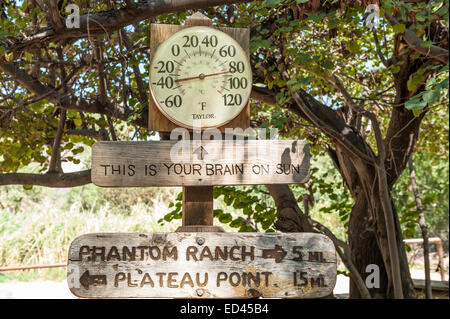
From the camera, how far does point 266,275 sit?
5.87 feet

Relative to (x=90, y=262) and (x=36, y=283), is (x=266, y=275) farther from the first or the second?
(x=36, y=283)

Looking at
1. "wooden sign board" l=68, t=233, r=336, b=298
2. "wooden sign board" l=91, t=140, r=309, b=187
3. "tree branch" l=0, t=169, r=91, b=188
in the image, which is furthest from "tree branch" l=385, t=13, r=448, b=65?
"tree branch" l=0, t=169, r=91, b=188

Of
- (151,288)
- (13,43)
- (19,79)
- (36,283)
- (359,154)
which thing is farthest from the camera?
(36,283)

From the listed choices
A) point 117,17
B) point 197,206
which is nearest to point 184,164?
point 197,206

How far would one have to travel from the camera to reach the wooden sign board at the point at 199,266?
1.75 m

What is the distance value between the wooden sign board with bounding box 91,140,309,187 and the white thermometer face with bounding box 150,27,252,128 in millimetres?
156

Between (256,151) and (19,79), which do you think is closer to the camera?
(256,151)

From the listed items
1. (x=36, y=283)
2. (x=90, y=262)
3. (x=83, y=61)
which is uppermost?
(x=83, y=61)

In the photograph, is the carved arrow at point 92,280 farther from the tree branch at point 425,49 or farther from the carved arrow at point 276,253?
the tree branch at point 425,49

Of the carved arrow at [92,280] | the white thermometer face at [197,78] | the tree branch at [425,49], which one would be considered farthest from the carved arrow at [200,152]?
the tree branch at [425,49]

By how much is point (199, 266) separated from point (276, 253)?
292 millimetres

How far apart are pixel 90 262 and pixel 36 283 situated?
23.9 feet

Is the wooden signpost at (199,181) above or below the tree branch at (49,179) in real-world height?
below
